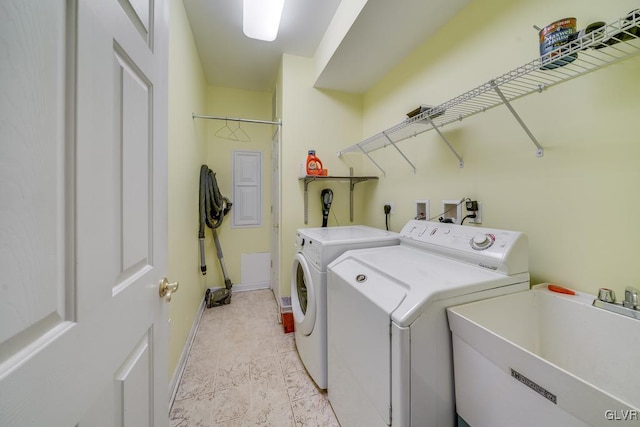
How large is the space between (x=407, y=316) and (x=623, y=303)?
73cm

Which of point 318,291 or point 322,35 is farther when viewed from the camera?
point 322,35

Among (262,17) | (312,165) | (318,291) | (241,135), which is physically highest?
(262,17)

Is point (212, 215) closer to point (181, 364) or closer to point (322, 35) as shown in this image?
point (181, 364)

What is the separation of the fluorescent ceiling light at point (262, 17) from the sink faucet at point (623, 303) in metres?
2.31

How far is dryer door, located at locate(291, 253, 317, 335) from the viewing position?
1.45 m

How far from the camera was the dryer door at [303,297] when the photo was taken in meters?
1.45

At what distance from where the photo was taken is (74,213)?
1.39 feet

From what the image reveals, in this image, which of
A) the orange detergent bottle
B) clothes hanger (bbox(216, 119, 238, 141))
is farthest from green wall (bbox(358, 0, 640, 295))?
clothes hanger (bbox(216, 119, 238, 141))

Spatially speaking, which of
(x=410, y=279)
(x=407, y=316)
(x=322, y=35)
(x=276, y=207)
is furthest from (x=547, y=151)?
(x=276, y=207)

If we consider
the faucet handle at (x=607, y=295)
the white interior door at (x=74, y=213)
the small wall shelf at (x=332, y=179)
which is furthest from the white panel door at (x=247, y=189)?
the faucet handle at (x=607, y=295)

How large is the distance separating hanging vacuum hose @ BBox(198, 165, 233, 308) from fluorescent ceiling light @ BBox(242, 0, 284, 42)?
1.46 metres

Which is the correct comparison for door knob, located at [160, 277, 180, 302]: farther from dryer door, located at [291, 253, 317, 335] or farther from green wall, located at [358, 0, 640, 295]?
green wall, located at [358, 0, 640, 295]

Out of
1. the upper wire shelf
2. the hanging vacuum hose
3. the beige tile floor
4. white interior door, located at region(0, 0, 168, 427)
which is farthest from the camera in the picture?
the hanging vacuum hose

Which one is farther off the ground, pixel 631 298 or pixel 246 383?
pixel 631 298
